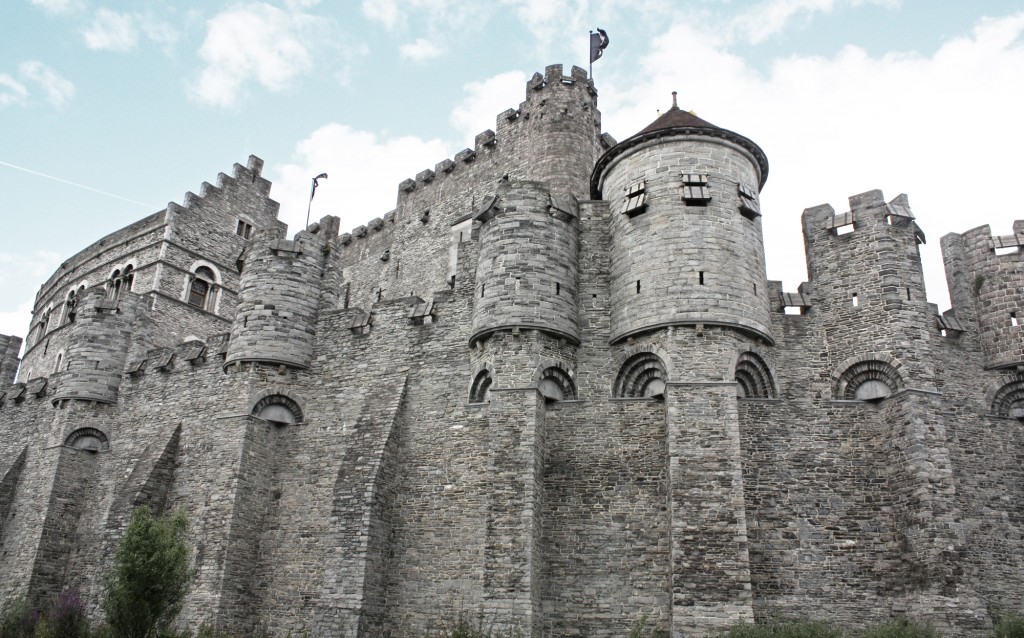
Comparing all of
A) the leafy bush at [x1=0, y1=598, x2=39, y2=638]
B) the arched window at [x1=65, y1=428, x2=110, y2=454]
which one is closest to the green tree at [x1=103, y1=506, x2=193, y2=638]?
the leafy bush at [x1=0, y1=598, x2=39, y2=638]

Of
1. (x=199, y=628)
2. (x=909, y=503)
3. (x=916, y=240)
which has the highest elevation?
(x=916, y=240)

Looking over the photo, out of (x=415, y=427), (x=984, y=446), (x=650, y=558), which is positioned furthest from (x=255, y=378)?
(x=984, y=446)

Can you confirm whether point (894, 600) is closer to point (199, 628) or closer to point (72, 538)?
point (199, 628)

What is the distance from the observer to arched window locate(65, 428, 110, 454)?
87.8 feet

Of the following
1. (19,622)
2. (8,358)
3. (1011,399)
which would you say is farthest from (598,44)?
(8,358)

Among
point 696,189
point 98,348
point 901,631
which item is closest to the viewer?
point 901,631

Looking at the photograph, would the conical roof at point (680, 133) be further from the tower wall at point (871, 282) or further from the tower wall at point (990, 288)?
the tower wall at point (990, 288)

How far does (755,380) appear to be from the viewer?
63.2 feet

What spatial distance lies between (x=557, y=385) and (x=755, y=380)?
4350 millimetres

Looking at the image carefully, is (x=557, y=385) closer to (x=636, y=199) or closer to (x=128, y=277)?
(x=636, y=199)

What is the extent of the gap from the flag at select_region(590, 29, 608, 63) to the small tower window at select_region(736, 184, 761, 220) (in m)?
11.6

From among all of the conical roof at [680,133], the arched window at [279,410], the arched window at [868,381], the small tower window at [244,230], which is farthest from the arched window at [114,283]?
the arched window at [868,381]

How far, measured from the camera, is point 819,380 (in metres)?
19.3

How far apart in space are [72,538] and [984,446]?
24.1 m
